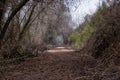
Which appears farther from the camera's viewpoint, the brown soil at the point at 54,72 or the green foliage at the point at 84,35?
the green foliage at the point at 84,35

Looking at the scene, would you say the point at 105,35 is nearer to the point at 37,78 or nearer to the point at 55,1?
the point at 55,1

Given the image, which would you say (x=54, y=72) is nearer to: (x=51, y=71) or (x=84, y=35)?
(x=51, y=71)

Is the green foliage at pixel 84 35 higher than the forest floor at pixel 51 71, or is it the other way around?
the green foliage at pixel 84 35

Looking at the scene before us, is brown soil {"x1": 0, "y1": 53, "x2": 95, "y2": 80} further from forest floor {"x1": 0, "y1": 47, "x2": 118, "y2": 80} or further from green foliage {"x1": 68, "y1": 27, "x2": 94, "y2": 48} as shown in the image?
green foliage {"x1": 68, "y1": 27, "x2": 94, "y2": 48}

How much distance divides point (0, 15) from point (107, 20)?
579cm

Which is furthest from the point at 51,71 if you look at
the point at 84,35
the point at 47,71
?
the point at 84,35

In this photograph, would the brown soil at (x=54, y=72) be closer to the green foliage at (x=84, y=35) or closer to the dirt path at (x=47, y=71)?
the dirt path at (x=47, y=71)

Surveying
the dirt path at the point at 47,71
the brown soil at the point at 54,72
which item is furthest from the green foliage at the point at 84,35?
the dirt path at the point at 47,71

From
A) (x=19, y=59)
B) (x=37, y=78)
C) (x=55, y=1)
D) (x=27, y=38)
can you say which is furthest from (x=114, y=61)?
(x=27, y=38)

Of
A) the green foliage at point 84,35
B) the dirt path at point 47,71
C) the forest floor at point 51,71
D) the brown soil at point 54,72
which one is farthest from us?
the green foliage at point 84,35

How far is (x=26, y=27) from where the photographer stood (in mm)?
18281

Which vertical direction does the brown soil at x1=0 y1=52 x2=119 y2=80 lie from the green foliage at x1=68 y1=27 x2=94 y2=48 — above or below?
below

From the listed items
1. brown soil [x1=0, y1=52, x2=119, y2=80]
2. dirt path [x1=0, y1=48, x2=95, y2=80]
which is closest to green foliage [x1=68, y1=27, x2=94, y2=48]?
brown soil [x1=0, y1=52, x2=119, y2=80]

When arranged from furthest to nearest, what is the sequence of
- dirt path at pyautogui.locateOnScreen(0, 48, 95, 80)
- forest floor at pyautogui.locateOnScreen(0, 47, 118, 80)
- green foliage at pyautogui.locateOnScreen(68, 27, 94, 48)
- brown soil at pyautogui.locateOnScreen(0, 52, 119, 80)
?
green foliage at pyautogui.locateOnScreen(68, 27, 94, 48), dirt path at pyautogui.locateOnScreen(0, 48, 95, 80), forest floor at pyautogui.locateOnScreen(0, 47, 118, 80), brown soil at pyautogui.locateOnScreen(0, 52, 119, 80)
